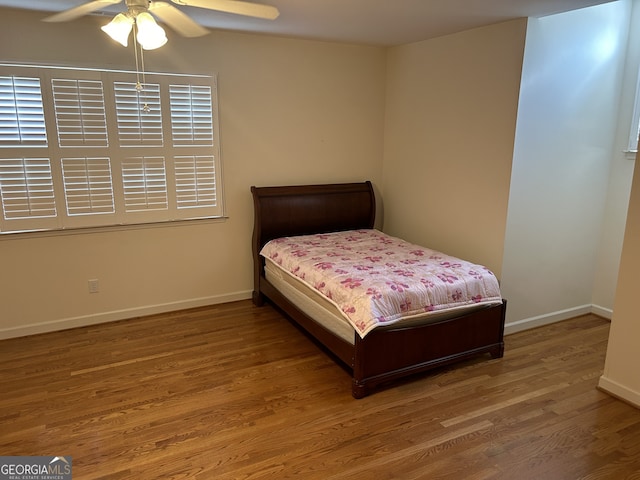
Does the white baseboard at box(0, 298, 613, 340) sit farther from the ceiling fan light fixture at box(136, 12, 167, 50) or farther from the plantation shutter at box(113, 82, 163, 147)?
the ceiling fan light fixture at box(136, 12, 167, 50)

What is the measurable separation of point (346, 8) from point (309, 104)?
1.40 m

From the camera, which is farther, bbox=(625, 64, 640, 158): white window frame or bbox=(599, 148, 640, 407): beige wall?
bbox=(625, 64, 640, 158): white window frame

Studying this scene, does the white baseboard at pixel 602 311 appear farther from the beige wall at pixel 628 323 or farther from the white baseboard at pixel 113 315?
the white baseboard at pixel 113 315

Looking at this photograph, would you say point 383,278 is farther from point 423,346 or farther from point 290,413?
point 290,413

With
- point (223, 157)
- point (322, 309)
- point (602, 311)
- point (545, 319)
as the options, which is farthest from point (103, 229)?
point (602, 311)

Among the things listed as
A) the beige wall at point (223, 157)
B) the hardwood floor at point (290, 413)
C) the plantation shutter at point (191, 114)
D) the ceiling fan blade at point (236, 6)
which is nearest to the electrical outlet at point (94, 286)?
the beige wall at point (223, 157)

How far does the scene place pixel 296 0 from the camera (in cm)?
293

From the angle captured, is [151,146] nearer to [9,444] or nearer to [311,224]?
[311,224]

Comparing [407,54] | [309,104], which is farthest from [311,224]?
[407,54]

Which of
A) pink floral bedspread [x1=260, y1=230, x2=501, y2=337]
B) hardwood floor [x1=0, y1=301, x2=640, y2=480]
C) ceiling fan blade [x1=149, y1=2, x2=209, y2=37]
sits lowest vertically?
hardwood floor [x1=0, y1=301, x2=640, y2=480]

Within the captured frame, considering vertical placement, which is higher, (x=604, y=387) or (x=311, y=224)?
(x=311, y=224)

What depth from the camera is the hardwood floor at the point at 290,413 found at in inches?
91.4

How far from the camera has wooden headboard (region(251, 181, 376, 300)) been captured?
4.26 m

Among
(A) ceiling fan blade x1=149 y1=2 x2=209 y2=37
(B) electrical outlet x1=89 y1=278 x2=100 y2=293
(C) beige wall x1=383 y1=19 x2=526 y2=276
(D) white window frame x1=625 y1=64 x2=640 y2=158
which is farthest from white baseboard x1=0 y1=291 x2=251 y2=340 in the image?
(D) white window frame x1=625 y1=64 x2=640 y2=158
